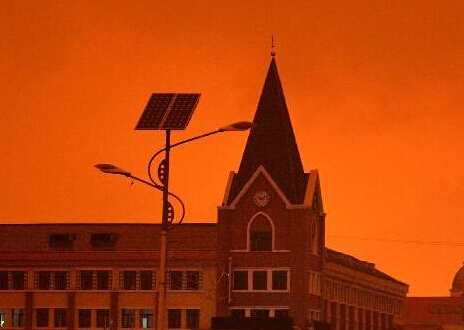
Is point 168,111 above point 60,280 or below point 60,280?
above

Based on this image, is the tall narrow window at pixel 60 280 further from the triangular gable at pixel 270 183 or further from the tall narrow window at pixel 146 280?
the triangular gable at pixel 270 183

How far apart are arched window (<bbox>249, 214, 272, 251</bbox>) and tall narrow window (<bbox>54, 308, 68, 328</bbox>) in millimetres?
19577

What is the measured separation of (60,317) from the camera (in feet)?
435

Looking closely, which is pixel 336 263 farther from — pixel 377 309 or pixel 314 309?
pixel 377 309

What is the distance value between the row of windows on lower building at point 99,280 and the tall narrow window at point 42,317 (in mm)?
2155

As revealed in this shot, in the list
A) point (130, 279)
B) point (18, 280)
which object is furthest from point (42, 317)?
point (130, 279)

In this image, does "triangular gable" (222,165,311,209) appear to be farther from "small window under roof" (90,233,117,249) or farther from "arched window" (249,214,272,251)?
"small window under roof" (90,233,117,249)

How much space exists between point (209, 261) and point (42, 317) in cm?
1691

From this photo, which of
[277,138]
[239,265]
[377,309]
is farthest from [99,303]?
[377,309]

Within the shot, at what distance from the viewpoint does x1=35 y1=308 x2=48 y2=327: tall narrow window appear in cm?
13225

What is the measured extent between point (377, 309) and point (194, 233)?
43307mm

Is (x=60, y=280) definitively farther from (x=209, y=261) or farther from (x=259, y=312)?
(x=259, y=312)

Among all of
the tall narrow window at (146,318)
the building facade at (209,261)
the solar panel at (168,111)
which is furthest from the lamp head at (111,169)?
the tall narrow window at (146,318)

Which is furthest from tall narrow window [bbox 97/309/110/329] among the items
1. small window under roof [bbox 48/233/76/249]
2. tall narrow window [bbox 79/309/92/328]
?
small window under roof [bbox 48/233/76/249]
